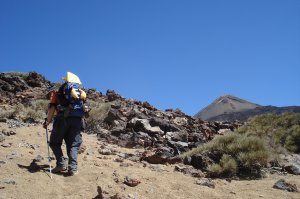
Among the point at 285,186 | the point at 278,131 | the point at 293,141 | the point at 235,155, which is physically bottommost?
the point at 285,186

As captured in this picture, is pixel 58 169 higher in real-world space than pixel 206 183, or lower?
higher

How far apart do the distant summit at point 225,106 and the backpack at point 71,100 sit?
5756 cm

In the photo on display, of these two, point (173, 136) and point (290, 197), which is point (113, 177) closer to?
point (290, 197)

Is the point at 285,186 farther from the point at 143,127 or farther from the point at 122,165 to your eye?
the point at 143,127

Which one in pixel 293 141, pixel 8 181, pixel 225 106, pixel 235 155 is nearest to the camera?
pixel 8 181

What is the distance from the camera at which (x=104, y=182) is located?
6867 millimetres

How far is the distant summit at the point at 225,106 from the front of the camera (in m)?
65.3

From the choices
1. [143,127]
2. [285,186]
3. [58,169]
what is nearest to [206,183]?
[285,186]

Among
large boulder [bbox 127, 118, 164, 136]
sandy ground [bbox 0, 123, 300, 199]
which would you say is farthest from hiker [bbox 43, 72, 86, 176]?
large boulder [bbox 127, 118, 164, 136]

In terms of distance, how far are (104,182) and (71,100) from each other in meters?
1.77

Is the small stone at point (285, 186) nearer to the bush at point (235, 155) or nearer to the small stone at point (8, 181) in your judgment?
the bush at point (235, 155)

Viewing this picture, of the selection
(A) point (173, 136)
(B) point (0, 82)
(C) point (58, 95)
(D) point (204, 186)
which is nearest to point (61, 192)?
(C) point (58, 95)

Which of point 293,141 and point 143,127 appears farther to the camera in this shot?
point 293,141

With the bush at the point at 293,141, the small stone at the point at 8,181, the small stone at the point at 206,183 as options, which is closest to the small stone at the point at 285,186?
the small stone at the point at 206,183
